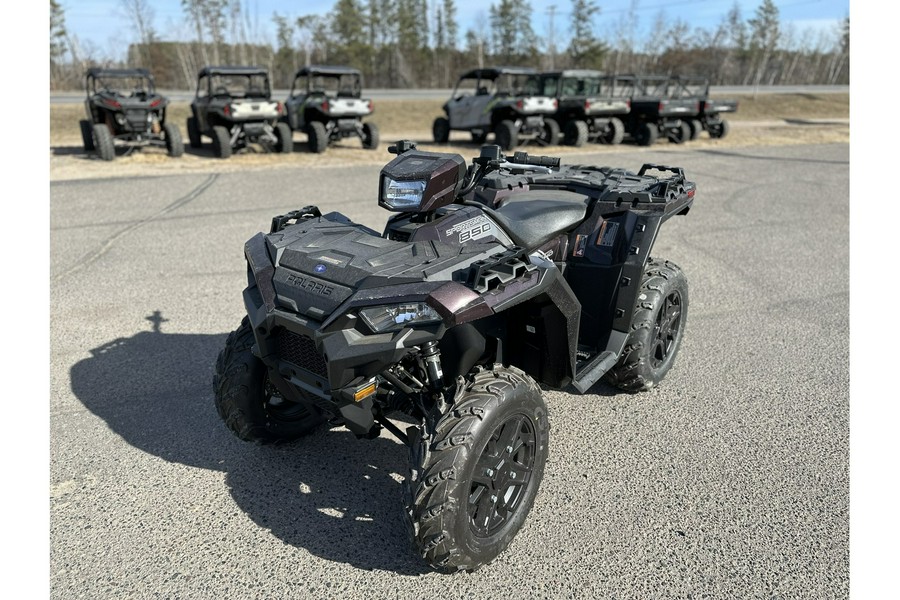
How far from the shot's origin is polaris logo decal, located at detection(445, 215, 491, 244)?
8.42 ft

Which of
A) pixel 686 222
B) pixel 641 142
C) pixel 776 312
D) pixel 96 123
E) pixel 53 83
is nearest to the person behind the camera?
pixel 776 312

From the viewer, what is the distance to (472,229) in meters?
2.59

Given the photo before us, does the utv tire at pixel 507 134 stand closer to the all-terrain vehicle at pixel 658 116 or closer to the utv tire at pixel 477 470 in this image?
the all-terrain vehicle at pixel 658 116

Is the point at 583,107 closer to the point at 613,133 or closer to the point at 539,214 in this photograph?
the point at 613,133

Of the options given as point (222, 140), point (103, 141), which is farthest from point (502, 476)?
point (103, 141)

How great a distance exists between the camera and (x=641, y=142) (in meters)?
17.2

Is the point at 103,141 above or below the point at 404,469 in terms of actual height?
above

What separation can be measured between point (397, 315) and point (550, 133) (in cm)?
1492

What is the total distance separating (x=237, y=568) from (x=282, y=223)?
1.51 meters

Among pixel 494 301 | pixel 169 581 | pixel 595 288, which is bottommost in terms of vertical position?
pixel 169 581

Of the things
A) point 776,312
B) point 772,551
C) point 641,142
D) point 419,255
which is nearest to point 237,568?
point 419,255

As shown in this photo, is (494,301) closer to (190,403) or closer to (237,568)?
(237,568)

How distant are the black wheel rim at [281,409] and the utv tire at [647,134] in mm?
15850

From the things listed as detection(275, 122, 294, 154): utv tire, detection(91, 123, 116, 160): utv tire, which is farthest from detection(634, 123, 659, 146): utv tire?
detection(91, 123, 116, 160): utv tire
